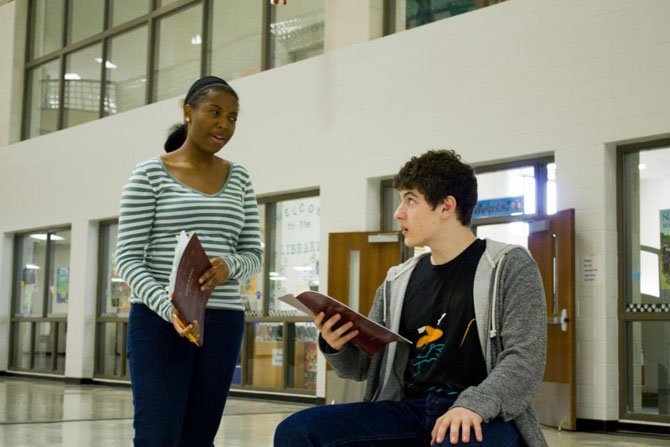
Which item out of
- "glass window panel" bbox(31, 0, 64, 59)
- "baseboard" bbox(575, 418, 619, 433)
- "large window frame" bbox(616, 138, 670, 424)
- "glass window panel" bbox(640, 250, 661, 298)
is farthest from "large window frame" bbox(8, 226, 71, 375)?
"glass window panel" bbox(640, 250, 661, 298)

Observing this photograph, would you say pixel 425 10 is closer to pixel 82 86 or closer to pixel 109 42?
pixel 109 42

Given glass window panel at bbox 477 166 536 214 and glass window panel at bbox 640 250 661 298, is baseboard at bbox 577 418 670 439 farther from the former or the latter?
glass window panel at bbox 477 166 536 214

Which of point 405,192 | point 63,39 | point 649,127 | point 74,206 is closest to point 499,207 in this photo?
point 649,127

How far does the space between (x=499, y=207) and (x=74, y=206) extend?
6926mm

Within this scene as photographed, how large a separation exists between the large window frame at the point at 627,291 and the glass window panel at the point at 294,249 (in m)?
3.42

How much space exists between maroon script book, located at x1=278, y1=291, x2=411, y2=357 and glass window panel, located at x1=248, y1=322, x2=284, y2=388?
780 cm

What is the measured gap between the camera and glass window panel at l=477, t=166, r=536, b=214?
781 centimetres

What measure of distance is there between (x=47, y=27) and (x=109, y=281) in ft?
13.9

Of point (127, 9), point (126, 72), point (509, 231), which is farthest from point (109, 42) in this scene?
point (509, 231)

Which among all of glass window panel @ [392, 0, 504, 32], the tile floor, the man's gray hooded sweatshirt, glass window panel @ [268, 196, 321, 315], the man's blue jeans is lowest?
the tile floor

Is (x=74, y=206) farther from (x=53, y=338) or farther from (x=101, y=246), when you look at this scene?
(x=53, y=338)

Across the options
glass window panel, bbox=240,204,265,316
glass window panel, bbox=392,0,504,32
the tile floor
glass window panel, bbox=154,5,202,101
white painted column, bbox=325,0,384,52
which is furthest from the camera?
glass window panel, bbox=154,5,202,101

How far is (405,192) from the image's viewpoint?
7.56 feet

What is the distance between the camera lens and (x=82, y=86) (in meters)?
13.5
